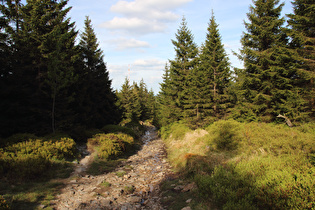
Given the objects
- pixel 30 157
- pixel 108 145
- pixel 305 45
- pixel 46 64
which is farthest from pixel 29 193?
pixel 305 45

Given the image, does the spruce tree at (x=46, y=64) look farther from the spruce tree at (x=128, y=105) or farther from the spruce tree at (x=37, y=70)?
the spruce tree at (x=128, y=105)

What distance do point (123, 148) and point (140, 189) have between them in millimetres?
6723

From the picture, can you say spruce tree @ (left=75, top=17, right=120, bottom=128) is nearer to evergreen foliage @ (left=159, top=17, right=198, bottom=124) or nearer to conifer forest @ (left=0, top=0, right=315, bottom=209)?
conifer forest @ (left=0, top=0, right=315, bottom=209)

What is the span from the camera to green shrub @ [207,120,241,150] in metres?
11.1

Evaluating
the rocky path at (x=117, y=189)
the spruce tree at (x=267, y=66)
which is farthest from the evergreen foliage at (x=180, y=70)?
the rocky path at (x=117, y=189)

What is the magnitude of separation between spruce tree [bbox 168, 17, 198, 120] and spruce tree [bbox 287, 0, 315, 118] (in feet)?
35.4

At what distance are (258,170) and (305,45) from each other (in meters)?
12.6

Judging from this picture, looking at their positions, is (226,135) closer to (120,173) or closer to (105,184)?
(120,173)

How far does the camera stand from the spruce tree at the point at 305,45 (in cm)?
1294

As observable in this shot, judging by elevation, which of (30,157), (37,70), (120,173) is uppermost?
(37,70)

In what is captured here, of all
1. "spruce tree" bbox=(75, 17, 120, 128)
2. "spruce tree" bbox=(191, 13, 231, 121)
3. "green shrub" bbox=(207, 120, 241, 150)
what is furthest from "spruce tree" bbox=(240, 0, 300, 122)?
"spruce tree" bbox=(75, 17, 120, 128)

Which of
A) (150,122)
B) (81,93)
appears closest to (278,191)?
(81,93)

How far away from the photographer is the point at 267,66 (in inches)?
585

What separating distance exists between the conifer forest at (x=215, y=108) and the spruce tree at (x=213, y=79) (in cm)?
11
